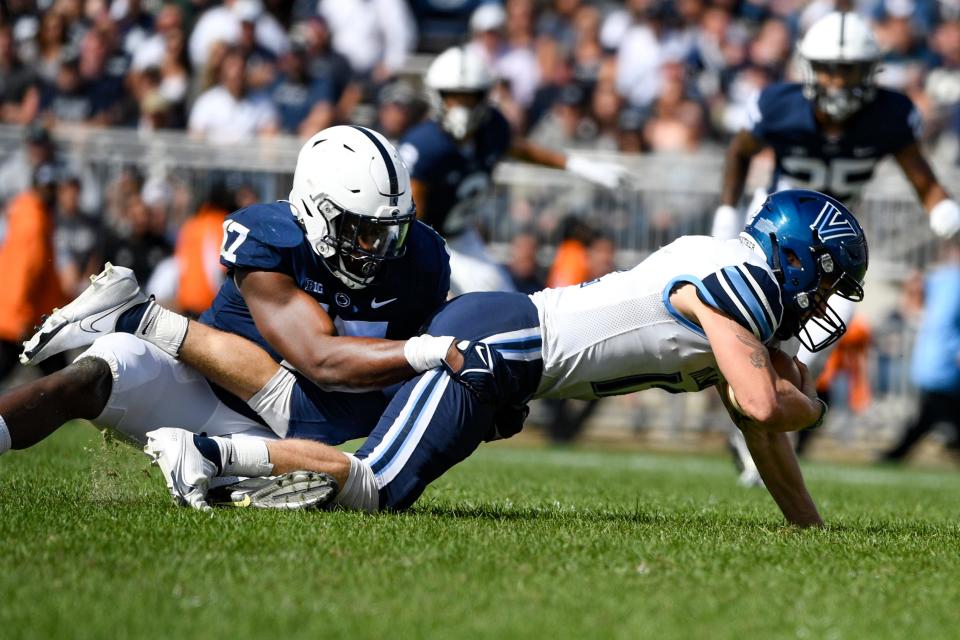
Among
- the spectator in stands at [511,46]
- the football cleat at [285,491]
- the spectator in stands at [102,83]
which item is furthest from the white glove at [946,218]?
the spectator in stands at [102,83]

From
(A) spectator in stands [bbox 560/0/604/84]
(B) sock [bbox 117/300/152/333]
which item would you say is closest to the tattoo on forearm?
(B) sock [bbox 117/300/152/333]

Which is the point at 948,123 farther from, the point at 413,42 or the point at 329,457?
the point at 329,457

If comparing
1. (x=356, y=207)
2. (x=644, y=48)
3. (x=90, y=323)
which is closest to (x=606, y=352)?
(x=356, y=207)

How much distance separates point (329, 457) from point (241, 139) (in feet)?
29.9

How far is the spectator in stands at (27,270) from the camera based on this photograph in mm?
11203

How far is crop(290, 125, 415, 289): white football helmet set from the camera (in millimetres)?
5035

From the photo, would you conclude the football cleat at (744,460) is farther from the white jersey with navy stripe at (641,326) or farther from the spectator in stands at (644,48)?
the spectator in stands at (644,48)

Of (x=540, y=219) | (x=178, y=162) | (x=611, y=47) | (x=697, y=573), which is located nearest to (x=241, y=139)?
(x=178, y=162)

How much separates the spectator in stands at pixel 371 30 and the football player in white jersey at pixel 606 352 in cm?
1039

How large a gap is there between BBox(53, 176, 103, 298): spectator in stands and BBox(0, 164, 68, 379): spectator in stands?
1485 millimetres

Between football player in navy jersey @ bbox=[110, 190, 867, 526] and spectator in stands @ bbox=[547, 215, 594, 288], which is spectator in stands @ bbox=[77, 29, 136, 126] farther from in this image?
football player in navy jersey @ bbox=[110, 190, 867, 526]

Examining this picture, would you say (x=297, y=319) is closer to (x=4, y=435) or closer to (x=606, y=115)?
(x=4, y=435)

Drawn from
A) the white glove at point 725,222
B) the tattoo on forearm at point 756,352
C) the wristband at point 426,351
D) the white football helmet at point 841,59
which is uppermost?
the white football helmet at point 841,59

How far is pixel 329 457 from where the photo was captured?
477cm
